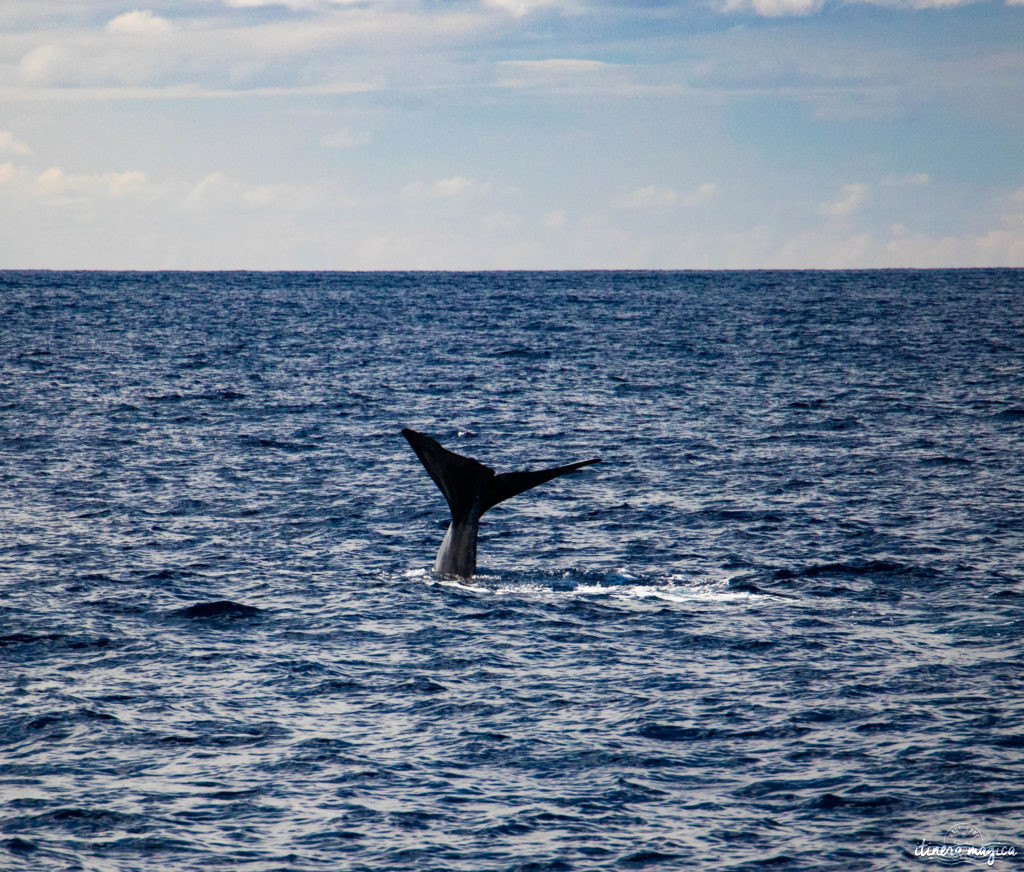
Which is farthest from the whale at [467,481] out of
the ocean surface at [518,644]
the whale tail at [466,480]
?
the ocean surface at [518,644]

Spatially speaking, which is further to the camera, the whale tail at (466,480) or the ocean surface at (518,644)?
the whale tail at (466,480)

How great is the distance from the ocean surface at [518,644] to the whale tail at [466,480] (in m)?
1.91

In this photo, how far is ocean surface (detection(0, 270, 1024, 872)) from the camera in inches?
498

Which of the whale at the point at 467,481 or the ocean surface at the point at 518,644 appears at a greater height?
the whale at the point at 467,481

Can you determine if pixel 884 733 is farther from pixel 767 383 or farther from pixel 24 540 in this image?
pixel 767 383

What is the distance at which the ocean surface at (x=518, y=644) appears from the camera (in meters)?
12.6

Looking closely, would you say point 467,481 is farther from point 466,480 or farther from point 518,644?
point 518,644

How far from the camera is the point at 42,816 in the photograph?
12.8m

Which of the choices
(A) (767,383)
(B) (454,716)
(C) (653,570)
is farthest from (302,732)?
(A) (767,383)

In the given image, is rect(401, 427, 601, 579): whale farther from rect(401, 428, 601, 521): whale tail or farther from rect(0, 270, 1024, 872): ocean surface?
rect(0, 270, 1024, 872): ocean surface

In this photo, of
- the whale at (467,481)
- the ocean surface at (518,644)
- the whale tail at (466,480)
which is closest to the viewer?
the ocean surface at (518,644)

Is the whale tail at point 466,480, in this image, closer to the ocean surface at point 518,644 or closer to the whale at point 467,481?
the whale at point 467,481

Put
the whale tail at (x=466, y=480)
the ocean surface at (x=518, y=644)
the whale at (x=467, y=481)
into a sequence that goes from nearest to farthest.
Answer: the ocean surface at (x=518, y=644) < the whale at (x=467, y=481) < the whale tail at (x=466, y=480)

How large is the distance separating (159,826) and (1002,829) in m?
9.19
